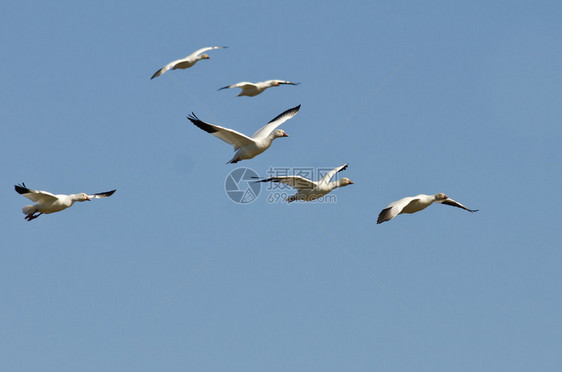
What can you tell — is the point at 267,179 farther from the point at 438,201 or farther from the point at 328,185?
the point at 438,201

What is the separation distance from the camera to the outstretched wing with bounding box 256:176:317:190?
20859 mm

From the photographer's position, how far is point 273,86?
25.3 m

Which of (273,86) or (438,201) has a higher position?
(273,86)

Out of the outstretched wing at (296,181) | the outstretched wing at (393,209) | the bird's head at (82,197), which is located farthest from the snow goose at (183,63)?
the outstretched wing at (393,209)

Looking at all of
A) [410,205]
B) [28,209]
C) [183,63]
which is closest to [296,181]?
[410,205]

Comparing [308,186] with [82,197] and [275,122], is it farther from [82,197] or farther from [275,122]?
[82,197]

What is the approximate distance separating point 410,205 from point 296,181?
3048mm

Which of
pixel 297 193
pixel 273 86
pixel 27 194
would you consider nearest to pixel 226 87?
pixel 273 86

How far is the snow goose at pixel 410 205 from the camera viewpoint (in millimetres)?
20625

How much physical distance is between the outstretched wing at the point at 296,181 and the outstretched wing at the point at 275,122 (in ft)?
9.81

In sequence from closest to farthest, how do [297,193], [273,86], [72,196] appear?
[297,193]
[72,196]
[273,86]

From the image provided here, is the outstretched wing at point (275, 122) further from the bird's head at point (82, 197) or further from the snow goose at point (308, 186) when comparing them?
the bird's head at point (82, 197)

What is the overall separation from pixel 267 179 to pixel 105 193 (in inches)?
286

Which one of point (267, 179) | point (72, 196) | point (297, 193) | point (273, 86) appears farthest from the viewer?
point (273, 86)
